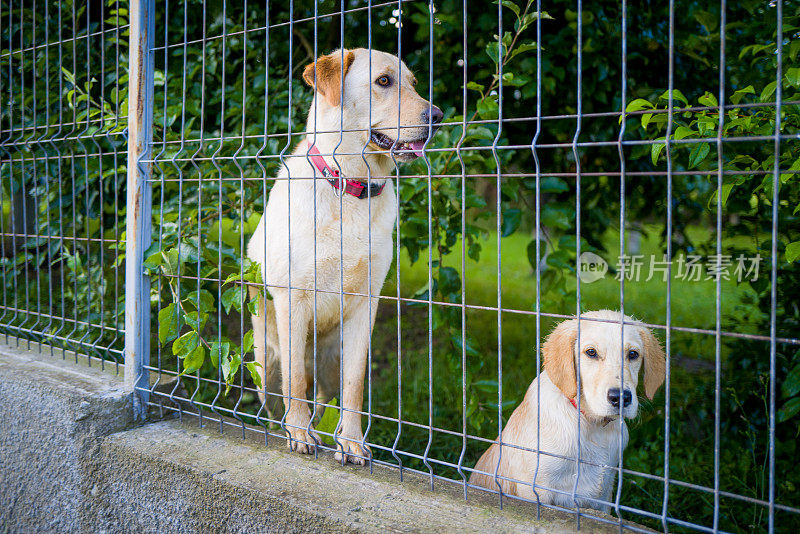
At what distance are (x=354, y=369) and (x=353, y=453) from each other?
0.46 meters

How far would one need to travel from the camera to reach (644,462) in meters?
3.79

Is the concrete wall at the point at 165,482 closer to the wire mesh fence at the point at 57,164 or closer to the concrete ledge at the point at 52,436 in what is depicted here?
the concrete ledge at the point at 52,436

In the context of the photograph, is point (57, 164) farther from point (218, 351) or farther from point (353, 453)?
point (353, 453)

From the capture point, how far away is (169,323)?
2.86 metres

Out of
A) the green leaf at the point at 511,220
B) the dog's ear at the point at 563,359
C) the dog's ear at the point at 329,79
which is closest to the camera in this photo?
the dog's ear at the point at 563,359

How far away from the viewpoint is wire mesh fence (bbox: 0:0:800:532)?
223cm

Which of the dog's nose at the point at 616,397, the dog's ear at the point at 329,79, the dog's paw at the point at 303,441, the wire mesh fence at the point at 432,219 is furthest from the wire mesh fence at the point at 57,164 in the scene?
the dog's nose at the point at 616,397

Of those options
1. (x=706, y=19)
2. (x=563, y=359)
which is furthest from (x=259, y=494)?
(x=706, y=19)

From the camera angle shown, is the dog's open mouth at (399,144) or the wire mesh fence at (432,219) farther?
the dog's open mouth at (399,144)

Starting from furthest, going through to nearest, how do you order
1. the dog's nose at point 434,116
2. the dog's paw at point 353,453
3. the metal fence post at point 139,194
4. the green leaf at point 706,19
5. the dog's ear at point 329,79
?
the green leaf at point 706,19 < the metal fence post at point 139,194 < the dog's ear at point 329,79 < the dog's nose at point 434,116 < the dog's paw at point 353,453

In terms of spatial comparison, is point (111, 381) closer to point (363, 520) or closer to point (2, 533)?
point (2, 533)

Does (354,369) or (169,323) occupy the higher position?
(169,323)

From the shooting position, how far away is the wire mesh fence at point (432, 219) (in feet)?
7.31

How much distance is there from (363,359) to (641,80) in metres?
3.19
